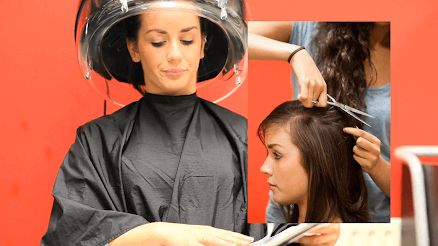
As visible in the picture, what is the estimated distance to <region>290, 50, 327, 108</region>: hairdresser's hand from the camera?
6.82 ft

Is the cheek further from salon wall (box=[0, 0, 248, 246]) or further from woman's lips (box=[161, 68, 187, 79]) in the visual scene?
woman's lips (box=[161, 68, 187, 79])

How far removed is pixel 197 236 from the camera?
79.7 inches

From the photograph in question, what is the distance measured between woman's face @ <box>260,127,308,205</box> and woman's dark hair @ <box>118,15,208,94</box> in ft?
1.46

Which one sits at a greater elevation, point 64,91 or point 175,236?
point 64,91

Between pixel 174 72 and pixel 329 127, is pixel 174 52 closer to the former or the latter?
pixel 174 72

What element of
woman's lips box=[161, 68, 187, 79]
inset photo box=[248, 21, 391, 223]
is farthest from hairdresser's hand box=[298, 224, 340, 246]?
woman's lips box=[161, 68, 187, 79]

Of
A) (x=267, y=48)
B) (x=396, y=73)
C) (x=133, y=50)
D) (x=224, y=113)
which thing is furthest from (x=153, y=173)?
(x=396, y=73)

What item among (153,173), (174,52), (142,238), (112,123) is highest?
(174,52)

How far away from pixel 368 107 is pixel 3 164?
1280 mm

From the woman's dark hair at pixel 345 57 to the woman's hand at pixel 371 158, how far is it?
0.10 m

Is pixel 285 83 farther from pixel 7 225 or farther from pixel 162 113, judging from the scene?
pixel 7 225

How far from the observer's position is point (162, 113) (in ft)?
6.97

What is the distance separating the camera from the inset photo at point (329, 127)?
6.83 ft

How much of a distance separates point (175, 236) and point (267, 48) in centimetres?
71
